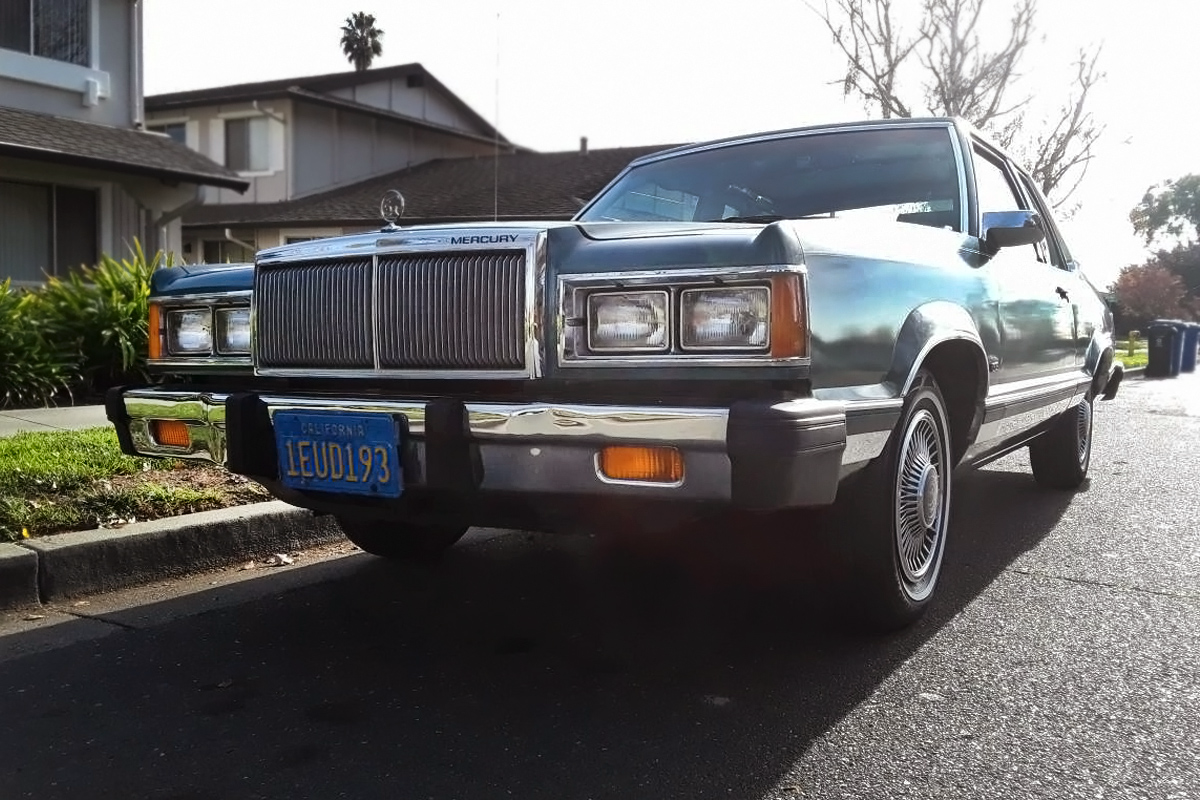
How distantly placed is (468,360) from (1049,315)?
9.90 feet

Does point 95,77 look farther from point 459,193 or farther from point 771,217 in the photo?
point 771,217

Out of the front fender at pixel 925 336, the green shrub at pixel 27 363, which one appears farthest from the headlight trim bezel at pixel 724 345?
the green shrub at pixel 27 363

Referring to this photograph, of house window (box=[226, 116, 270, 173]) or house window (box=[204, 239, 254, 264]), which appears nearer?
house window (box=[226, 116, 270, 173])

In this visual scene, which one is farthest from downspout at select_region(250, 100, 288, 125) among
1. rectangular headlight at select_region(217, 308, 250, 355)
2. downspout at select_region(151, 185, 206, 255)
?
rectangular headlight at select_region(217, 308, 250, 355)

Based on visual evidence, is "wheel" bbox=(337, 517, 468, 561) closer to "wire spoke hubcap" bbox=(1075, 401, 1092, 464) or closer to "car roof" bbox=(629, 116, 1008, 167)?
"car roof" bbox=(629, 116, 1008, 167)

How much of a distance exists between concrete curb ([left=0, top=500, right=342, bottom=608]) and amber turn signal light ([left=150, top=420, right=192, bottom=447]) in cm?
72

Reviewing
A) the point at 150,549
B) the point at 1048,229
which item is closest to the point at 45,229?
the point at 150,549

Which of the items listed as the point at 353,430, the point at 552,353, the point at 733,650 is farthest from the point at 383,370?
the point at 733,650

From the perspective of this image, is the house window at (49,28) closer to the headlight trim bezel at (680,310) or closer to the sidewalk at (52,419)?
the sidewalk at (52,419)

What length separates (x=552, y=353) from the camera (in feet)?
9.23

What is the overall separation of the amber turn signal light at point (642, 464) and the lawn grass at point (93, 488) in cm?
201

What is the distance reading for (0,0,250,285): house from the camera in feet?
41.6

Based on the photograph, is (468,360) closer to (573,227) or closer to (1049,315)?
(573,227)

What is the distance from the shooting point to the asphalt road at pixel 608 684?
2.40 m
